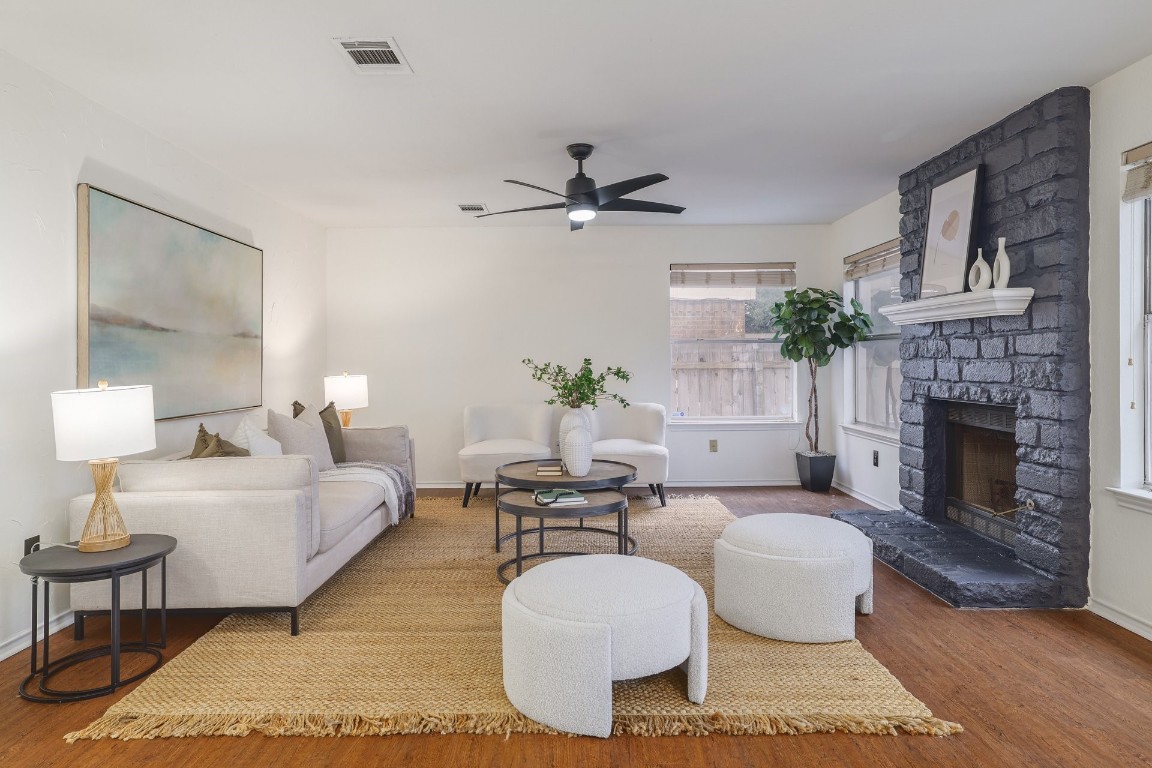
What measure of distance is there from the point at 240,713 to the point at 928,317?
3921mm

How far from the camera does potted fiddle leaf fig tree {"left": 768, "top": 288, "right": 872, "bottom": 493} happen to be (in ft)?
18.0

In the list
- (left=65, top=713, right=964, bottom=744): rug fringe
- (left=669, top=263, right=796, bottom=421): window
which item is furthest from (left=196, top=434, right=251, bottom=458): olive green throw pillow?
(left=669, top=263, right=796, bottom=421): window

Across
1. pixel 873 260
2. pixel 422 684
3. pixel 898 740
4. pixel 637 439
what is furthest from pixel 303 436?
pixel 873 260

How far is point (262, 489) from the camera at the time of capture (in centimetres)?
283

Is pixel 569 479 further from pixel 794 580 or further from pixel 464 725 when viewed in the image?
pixel 464 725

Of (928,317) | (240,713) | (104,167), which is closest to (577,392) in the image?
(928,317)

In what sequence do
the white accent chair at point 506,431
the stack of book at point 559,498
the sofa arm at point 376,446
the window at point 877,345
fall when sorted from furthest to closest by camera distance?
1. the white accent chair at point 506,431
2. the window at point 877,345
3. the sofa arm at point 376,446
4. the stack of book at point 559,498

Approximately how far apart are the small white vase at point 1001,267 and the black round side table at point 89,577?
400 centimetres

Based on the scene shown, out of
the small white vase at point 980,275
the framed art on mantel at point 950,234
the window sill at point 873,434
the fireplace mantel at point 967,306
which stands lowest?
the window sill at point 873,434

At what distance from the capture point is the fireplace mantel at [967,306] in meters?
3.24

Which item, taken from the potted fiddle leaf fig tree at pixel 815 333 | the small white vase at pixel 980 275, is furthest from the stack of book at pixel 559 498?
the potted fiddle leaf fig tree at pixel 815 333

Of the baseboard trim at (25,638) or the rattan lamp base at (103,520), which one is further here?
the baseboard trim at (25,638)

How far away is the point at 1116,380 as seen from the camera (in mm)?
2949

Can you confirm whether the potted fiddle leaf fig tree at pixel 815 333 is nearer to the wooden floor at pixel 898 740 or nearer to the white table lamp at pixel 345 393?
the wooden floor at pixel 898 740
